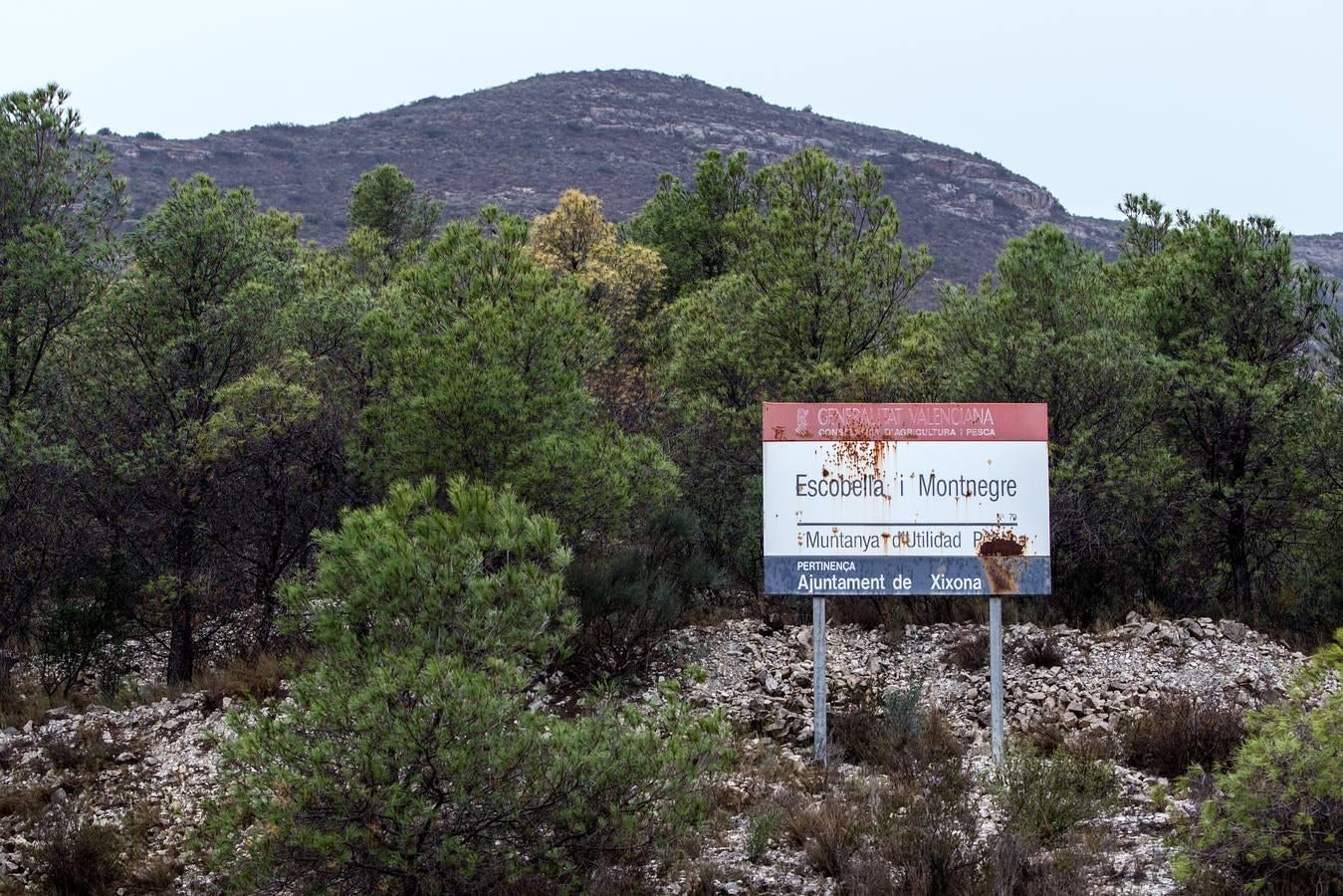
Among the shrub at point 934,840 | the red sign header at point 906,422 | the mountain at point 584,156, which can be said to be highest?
the mountain at point 584,156

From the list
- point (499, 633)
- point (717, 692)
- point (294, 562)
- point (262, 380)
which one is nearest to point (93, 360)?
point (262, 380)

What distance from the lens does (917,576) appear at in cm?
918

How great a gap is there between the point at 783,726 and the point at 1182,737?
10.8 ft

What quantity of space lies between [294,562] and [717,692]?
6.66 m

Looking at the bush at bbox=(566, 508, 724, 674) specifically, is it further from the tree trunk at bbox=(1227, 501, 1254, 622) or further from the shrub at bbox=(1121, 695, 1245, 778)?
the tree trunk at bbox=(1227, 501, 1254, 622)

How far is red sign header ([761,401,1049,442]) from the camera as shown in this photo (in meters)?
9.38

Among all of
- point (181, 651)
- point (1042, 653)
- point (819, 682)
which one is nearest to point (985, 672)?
point (1042, 653)

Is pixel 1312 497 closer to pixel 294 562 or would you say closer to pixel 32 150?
pixel 294 562

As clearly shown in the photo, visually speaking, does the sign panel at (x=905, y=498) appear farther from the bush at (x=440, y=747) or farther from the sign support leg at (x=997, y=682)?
the bush at (x=440, y=747)

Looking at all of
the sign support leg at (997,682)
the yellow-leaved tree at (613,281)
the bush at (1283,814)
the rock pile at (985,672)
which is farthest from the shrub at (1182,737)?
the yellow-leaved tree at (613,281)

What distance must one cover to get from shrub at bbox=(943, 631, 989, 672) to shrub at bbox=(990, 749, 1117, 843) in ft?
10.1

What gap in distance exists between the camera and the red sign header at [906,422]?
938 cm

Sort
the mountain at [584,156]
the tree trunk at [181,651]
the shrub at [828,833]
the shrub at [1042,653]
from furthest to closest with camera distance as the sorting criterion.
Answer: the mountain at [584,156] → the tree trunk at [181,651] → the shrub at [1042,653] → the shrub at [828,833]

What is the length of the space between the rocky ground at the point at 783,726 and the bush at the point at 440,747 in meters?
1.13
